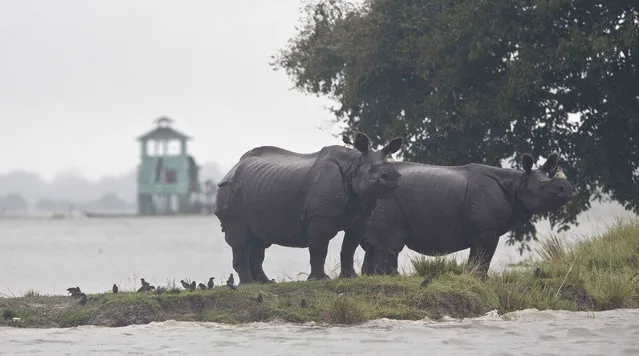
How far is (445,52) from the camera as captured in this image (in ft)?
84.1

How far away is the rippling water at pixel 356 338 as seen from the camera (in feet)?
47.9

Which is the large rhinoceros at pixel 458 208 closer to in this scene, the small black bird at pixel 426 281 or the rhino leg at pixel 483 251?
the rhino leg at pixel 483 251

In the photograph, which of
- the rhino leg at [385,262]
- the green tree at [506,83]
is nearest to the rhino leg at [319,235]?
the rhino leg at [385,262]

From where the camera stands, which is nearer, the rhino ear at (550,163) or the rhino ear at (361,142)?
the rhino ear at (361,142)

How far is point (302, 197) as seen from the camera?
17.8m

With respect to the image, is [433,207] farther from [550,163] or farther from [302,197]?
[302,197]

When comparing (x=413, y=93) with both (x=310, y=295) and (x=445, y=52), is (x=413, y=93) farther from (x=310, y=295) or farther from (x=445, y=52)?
(x=310, y=295)

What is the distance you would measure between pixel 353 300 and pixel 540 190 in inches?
137

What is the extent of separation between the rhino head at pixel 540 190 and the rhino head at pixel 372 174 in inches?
83.5

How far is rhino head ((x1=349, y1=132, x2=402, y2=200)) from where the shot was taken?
17.0 metres

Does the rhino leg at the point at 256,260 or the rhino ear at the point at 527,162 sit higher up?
the rhino ear at the point at 527,162

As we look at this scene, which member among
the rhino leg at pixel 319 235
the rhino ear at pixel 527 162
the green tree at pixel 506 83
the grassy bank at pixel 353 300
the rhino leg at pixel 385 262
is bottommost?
the grassy bank at pixel 353 300

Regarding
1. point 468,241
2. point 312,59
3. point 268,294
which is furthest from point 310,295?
point 312,59

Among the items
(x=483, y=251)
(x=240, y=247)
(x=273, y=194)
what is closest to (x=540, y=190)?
(x=483, y=251)
